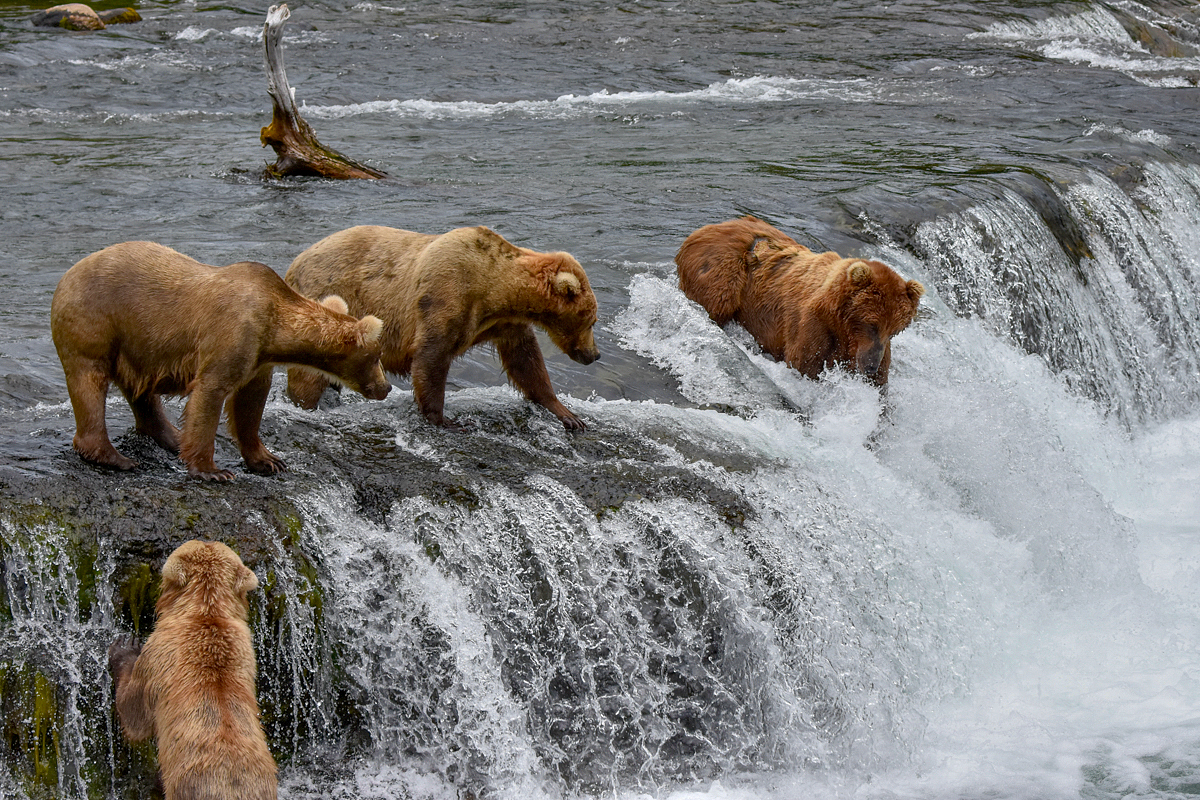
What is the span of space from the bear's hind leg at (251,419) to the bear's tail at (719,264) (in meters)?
4.30

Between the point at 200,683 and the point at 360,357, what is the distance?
184 cm

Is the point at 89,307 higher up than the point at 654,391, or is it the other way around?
the point at 89,307

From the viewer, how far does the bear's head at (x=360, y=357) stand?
5598mm

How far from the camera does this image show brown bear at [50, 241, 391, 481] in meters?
5.23

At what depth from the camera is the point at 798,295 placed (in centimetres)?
864

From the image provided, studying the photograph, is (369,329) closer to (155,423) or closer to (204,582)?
(155,423)

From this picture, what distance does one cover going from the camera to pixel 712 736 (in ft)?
19.3

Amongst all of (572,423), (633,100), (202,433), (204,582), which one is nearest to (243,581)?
(204,582)

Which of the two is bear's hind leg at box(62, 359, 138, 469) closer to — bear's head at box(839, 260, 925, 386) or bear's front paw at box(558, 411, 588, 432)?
bear's front paw at box(558, 411, 588, 432)

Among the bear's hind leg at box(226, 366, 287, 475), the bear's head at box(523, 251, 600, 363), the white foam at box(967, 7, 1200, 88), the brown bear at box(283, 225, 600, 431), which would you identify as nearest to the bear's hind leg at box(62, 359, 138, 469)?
the bear's hind leg at box(226, 366, 287, 475)

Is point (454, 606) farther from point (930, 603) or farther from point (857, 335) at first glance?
point (857, 335)

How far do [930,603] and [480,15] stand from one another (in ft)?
61.2

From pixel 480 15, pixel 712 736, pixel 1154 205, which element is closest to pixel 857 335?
pixel 712 736

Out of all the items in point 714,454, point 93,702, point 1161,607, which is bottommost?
point 1161,607
